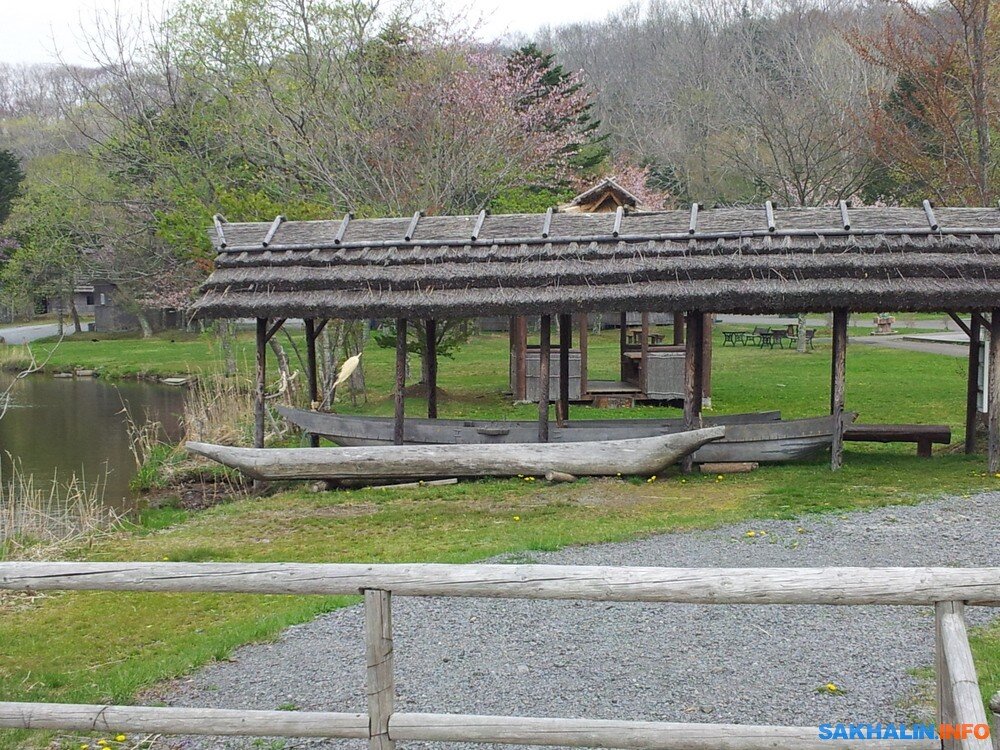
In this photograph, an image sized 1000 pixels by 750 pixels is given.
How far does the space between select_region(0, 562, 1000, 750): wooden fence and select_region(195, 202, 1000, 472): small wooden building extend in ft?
29.0

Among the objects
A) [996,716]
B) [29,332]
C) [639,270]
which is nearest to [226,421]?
[639,270]

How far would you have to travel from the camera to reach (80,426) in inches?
817

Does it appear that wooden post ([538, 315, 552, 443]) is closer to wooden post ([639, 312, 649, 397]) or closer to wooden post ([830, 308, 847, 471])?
wooden post ([830, 308, 847, 471])

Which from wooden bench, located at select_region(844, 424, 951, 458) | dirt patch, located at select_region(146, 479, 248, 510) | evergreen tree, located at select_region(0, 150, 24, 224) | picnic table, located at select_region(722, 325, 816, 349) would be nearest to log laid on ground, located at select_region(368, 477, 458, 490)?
dirt patch, located at select_region(146, 479, 248, 510)

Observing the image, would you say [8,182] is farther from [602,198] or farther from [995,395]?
[995,395]

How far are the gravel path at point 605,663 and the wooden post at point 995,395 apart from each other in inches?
220

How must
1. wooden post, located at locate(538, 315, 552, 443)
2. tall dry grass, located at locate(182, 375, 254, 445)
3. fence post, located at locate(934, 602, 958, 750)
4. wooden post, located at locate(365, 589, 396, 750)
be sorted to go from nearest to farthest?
fence post, located at locate(934, 602, 958, 750) < wooden post, located at locate(365, 589, 396, 750) < wooden post, located at locate(538, 315, 552, 443) < tall dry grass, located at locate(182, 375, 254, 445)

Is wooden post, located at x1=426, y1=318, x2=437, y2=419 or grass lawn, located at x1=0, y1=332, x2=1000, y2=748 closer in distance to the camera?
grass lawn, located at x1=0, y1=332, x2=1000, y2=748

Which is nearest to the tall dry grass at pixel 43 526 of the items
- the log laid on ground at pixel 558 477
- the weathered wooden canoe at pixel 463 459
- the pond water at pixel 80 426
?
the weathered wooden canoe at pixel 463 459

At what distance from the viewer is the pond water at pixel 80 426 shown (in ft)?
53.0

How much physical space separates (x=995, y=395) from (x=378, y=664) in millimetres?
11037

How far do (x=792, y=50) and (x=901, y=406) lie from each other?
29.0 metres

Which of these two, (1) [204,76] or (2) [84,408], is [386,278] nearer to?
(1) [204,76]

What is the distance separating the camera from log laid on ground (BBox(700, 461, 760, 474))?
13109 millimetres
